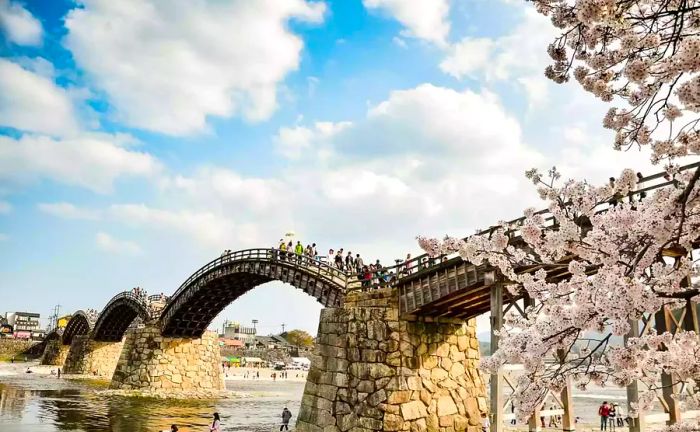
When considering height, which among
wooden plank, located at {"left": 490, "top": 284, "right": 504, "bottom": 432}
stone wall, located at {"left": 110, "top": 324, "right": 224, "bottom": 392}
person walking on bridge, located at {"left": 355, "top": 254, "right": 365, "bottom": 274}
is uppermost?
person walking on bridge, located at {"left": 355, "top": 254, "right": 365, "bottom": 274}

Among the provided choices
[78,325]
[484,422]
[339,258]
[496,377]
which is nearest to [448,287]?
[496,377]

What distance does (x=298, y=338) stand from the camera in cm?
13988

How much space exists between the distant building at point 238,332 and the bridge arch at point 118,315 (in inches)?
2658

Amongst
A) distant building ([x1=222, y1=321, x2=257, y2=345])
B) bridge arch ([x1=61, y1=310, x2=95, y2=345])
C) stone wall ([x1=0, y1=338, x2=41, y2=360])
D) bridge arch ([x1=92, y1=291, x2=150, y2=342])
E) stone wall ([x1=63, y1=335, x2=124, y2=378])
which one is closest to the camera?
bridge arch ([x1=92, y1=291, x2=150, y2=342])

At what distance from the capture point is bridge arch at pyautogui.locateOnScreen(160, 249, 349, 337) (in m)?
20.9

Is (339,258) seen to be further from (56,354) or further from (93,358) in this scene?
(56,354)

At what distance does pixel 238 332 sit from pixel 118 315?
86.6 metres

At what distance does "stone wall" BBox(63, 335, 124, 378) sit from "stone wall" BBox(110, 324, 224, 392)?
A: 21563 mm

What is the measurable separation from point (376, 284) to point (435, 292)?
2.95 meters

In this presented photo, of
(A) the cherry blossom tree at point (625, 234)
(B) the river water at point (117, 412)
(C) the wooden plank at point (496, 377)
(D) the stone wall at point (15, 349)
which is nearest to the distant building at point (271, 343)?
(D) the stone wall at point (15, 349)

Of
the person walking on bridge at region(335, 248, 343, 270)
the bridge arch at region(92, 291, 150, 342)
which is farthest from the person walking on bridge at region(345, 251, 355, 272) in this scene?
the bridge arch at region(92, 291, 150, 342)

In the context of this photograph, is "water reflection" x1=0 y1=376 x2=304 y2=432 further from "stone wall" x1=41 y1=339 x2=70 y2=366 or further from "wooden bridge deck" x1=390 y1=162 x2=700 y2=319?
"stone wall" x1=41 y1=339 x2=70 y2=366

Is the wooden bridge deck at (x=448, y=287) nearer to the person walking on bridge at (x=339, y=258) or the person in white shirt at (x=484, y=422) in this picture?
the person in white shirt at (x=484, y=422)

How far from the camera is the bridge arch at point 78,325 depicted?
5972cm
